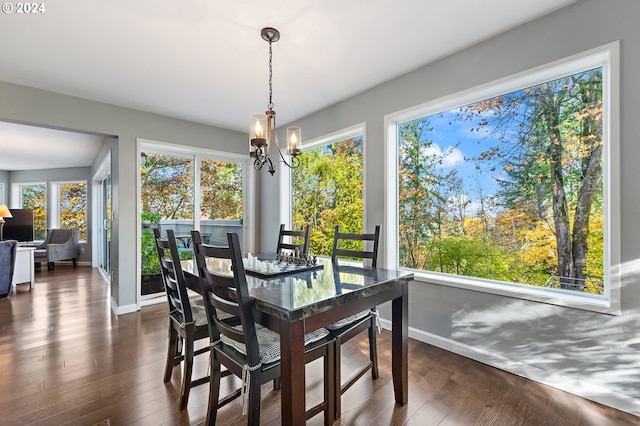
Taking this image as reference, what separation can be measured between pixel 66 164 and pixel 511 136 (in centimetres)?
906

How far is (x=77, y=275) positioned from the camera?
6172 mm

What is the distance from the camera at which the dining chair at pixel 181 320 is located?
6.01 ft

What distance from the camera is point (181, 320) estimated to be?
199 cm

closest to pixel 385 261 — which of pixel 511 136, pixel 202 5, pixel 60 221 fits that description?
pixel 511 136

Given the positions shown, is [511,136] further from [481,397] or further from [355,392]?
[355,392]

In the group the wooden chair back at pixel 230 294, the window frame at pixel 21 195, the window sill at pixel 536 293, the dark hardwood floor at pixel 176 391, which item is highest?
the window frame at pixel 21 195

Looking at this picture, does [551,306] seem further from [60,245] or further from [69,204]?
[69,204]

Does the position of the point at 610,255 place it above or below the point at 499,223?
below

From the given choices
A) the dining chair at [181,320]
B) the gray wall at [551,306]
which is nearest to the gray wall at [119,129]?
Answer: the dining chair at [181,320]

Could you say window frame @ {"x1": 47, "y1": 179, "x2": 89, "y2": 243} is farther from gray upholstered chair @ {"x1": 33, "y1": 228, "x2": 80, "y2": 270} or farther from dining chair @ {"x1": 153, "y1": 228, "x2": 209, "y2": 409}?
dining chair @ {"x1": 153, "y1": 228, "x2": 209, "y2": 409}

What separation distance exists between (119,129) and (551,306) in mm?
4786

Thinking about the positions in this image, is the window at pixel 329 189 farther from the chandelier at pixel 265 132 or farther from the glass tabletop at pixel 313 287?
the glass tabletop at pixel 313 287

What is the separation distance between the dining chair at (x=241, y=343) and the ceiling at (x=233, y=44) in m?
1.65

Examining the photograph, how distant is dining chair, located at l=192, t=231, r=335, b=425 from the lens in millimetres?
1364
